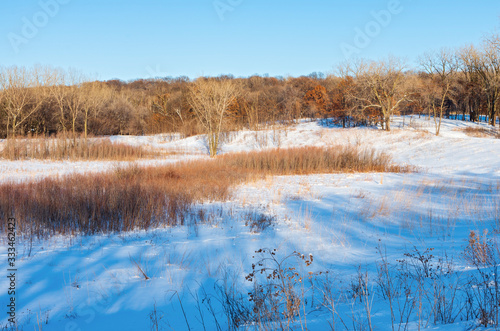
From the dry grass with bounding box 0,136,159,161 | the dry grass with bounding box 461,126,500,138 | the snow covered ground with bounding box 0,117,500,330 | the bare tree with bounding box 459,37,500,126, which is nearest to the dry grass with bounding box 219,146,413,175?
the snow covered ground with bounding box 0,117,500,330

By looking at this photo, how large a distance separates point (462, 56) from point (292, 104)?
22.1 metres

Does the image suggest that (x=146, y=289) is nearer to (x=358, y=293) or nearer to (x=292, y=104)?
(x=358, y=293)

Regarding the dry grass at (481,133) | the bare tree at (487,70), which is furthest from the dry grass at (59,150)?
the bare tree at (487,70)

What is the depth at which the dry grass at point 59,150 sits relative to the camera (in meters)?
18.7

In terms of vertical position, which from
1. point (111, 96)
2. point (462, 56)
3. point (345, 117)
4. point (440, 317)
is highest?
point (462, 56)

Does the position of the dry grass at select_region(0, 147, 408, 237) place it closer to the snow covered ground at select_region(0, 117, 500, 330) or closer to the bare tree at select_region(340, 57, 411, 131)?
the snow covered ground at select_region(0, 117, 500, 330)

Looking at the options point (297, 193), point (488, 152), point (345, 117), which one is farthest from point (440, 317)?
Answer: point (345, 117)

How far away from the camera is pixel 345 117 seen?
3619 cm

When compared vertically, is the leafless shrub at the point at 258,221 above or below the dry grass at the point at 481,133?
below

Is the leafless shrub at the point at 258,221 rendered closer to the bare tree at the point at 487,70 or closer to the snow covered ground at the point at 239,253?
the snow covered ground at the point at 239,253

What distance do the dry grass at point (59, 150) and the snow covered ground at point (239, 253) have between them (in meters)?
13.4

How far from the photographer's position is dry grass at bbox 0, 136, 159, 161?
18656 millimetres

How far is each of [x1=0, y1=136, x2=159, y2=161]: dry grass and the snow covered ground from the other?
13443 mm

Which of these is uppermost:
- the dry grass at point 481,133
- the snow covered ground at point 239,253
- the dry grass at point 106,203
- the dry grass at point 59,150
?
the dry grass at point 481,133
